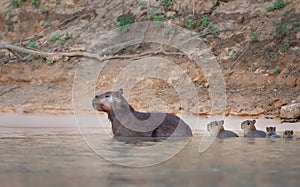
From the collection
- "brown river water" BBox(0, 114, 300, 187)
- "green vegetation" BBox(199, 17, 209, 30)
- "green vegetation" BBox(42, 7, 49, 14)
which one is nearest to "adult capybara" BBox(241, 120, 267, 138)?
"brown river water" BBox(0, 114, 300, 187)

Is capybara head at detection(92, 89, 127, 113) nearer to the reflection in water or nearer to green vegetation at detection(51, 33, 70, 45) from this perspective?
the reflection in water

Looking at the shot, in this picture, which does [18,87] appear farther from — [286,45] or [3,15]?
[286,45]

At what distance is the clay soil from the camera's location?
44.4ft

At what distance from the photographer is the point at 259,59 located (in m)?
14.8

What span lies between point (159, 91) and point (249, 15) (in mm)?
4330

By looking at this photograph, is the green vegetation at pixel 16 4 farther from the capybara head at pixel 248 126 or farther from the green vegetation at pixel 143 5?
the capybara head at pixel 248 126

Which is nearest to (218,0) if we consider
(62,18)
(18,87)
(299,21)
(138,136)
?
(299,21)

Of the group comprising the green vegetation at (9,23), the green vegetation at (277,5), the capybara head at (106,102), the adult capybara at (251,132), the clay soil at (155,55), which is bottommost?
the adult capybara at (251,132)

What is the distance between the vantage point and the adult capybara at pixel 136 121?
8.27 meters

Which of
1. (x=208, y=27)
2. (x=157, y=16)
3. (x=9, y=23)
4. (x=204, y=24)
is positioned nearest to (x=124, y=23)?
(x=157, y=16)

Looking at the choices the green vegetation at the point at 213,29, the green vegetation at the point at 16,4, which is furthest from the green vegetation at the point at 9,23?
the green vegetation at the point at 213,29

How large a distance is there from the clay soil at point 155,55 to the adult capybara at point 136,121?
423cm

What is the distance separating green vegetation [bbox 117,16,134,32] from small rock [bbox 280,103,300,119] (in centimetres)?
699

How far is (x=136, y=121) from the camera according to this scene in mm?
8445
